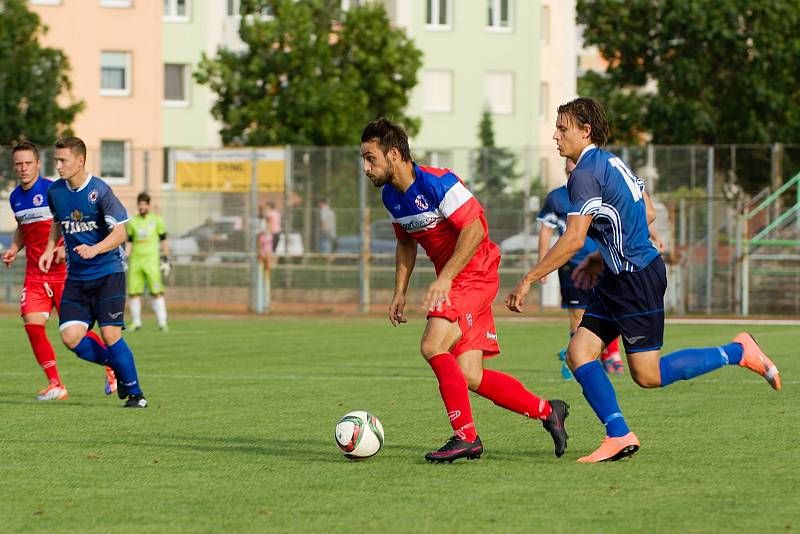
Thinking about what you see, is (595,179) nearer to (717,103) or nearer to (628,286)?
(628,286)

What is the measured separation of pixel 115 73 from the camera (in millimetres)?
54312

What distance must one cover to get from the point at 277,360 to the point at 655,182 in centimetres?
1363

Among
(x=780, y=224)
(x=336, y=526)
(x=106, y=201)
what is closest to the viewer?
(x=336, y=526)

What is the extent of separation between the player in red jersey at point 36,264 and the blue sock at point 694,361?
5685 mm

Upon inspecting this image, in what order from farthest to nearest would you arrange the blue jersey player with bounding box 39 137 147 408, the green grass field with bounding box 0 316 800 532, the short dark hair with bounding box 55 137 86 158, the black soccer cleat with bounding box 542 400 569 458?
1. the blue jersey player with bounding box 39 137 147 408
2. the short dark hair with bounding box 55 137 86 158
3. the black soccer cleat with bounding box 542 400 569 458
4. the green grass field with bounding box 0 316 800 532

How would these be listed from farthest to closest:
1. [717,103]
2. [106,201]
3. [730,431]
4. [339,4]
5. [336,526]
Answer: [717,103]
[339,4]
[106,201]
[730,431]
[336,526]

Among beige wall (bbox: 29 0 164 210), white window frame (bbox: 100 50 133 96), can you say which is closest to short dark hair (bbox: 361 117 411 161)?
beige wall (bbox: 29 0 164 210)

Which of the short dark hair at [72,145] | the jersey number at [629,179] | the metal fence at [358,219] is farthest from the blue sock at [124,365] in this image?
the metal fence at [358,219]

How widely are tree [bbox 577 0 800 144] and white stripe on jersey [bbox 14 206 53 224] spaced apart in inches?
1532

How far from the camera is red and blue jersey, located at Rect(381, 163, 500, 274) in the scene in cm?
834

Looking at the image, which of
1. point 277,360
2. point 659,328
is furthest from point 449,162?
point 659,328

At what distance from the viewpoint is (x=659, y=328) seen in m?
8.43

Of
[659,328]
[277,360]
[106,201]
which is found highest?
[106,201]

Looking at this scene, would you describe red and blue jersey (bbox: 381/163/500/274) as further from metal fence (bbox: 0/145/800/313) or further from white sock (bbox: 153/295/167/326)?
metal fence (bbox: 0/145/800/313)
